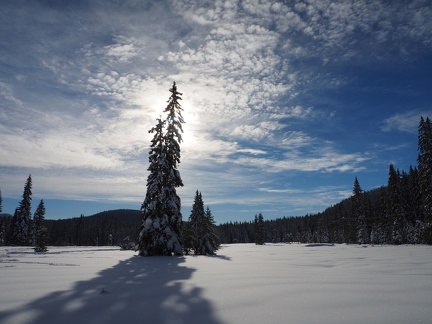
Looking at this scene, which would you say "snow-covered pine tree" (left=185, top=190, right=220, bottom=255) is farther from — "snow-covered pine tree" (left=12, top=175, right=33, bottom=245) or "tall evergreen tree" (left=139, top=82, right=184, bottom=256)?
"snow-covered pine tree" (left=12, top=175, right=33, bottom=245)

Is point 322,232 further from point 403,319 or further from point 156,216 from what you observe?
point 403,319

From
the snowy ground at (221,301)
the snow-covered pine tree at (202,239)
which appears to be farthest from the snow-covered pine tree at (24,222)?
the snowy ground at (221,301)

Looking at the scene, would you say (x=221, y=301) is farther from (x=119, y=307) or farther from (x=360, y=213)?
(x=360, y=213)

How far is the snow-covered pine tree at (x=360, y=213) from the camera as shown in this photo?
5744 centimetres

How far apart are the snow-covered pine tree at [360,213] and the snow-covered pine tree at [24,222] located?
71714mm

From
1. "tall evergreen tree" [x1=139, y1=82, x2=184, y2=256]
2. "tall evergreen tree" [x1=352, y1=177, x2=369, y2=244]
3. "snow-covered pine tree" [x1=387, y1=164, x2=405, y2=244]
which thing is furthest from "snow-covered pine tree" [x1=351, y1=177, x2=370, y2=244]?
"tall evergreen tree" [x1=139, y1=82, x2=184, y2=256]

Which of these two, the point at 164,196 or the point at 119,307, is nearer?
the point at 119,307

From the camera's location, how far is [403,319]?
2916mm

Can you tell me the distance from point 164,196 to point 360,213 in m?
53.9

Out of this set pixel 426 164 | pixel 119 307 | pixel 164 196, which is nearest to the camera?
pixel 119 307

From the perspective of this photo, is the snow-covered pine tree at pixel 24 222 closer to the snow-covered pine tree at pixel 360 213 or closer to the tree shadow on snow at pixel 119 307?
the tree shadow on snow at pixel 119 307

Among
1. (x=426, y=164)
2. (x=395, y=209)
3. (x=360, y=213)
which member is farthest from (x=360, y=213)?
(x=426, y=164)

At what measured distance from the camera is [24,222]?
5822 cm

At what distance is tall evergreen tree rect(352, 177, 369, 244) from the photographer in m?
57.4
